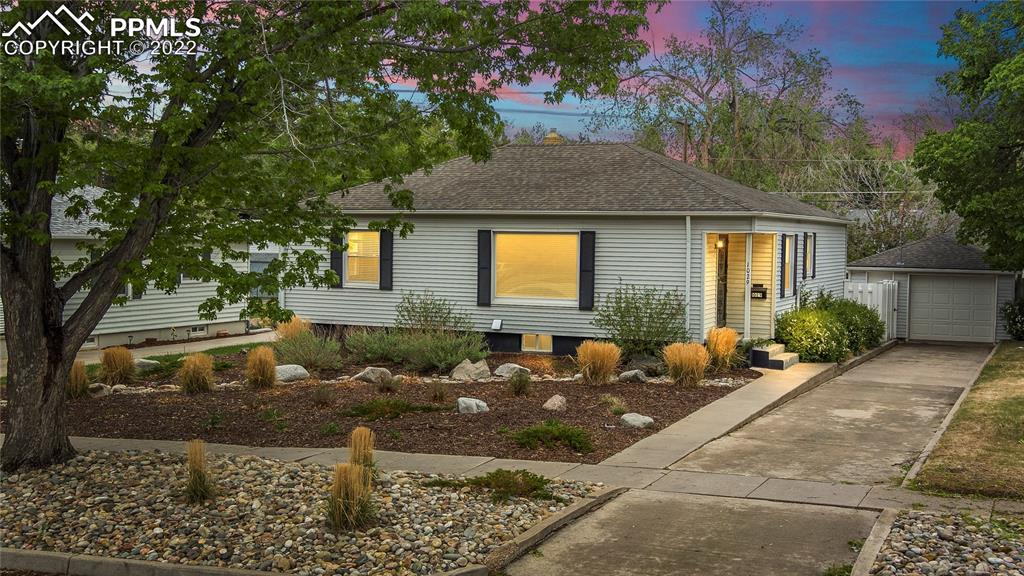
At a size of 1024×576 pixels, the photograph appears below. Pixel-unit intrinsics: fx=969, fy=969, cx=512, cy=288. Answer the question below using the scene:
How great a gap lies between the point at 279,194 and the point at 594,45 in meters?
3.79

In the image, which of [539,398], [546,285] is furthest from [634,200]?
[539,398]

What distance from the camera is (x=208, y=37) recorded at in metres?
8.84

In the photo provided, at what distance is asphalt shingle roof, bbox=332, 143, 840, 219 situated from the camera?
64.4ft

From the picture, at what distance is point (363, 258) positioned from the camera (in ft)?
73.0

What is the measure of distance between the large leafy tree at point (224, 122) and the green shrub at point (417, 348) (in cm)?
728

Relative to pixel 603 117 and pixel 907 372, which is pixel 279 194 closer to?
pixel 907 372

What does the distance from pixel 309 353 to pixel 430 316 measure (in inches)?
131

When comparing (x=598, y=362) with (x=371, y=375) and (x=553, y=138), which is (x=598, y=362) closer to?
(x=371, y=375)

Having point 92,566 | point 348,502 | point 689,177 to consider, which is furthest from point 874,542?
point 689,177

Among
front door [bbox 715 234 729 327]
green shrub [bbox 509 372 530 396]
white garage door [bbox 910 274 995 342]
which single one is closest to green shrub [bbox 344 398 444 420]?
green shrub [bbox 509 372 530 396]

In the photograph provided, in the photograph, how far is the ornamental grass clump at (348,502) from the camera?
292 inches

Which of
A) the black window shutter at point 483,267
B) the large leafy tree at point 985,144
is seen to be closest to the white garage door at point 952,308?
the large leafy tree at point 985,144

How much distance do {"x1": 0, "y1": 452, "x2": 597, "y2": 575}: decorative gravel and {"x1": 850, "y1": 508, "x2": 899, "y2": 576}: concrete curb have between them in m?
2.50

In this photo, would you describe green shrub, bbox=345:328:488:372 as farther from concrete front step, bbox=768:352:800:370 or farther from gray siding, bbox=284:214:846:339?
concrete front step, bbox=768:352:800:370
